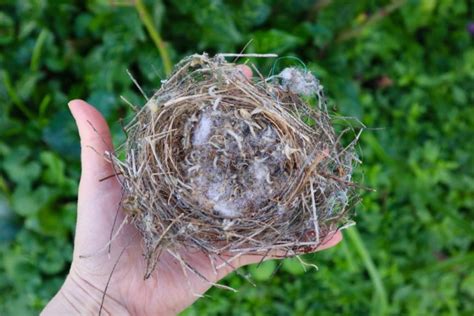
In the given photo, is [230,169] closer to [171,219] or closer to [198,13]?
[171,219]

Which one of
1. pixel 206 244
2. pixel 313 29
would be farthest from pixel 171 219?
pixel 313 29

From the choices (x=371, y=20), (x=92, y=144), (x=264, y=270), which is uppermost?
(x=92, y=144)

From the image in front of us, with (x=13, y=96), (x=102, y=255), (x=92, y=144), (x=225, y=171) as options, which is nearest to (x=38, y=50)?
(x=13, y=96)

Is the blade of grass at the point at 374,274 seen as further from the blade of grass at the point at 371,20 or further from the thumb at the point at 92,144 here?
the thumb at the point at 92,144

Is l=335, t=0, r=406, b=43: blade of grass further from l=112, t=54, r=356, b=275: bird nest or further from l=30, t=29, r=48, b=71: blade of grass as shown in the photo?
l=30, t=29, r=48, b=71: blade of grass

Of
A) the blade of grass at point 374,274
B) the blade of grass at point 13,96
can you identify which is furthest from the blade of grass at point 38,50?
the blade of grass at point 374,274

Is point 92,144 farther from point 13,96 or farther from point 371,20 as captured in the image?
point 371,20

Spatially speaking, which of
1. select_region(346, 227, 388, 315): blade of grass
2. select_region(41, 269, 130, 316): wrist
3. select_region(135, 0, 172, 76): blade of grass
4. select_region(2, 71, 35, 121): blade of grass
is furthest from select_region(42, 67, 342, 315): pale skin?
select_region(2, 71, 35, 121): blade of grass
